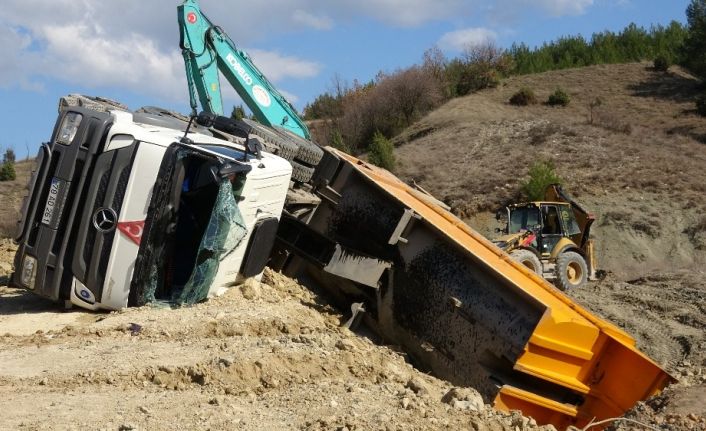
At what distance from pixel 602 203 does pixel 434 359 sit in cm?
2246

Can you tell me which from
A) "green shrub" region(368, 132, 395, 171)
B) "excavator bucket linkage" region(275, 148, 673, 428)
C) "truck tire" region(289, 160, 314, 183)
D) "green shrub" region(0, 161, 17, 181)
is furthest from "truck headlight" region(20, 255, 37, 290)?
"green shrub" region(0, 161, 17, 181)

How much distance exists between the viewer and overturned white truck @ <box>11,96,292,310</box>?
6910 millimetres

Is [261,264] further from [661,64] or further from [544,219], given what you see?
[661,64]

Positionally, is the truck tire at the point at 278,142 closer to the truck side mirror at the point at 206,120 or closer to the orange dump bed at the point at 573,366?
the truck side mirror at the point at 206,120

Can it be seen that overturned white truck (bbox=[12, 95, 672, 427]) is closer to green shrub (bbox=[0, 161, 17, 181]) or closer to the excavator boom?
the excavator boom

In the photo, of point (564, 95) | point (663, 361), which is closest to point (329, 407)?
point (663, 361)

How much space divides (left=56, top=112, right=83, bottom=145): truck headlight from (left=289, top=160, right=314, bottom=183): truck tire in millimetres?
3254

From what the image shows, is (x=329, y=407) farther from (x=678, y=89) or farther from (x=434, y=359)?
(x=678, y=89)

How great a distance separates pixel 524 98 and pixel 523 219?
2486cm

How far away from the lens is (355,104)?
46875mm

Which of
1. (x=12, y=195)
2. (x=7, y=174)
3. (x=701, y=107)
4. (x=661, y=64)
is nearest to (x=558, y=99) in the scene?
(x=701, y=107)

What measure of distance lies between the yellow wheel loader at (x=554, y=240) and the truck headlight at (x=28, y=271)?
1130 centimetres

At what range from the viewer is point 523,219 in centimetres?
Result: 1873

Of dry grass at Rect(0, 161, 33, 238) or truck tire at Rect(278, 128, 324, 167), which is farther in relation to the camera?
dry grass at Rect(0, 161, 33, 238)
